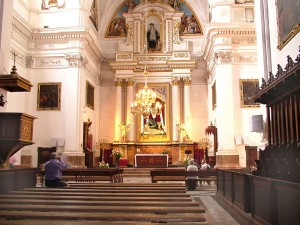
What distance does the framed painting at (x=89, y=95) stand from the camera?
17.7 meters

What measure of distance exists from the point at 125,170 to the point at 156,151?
125 inches

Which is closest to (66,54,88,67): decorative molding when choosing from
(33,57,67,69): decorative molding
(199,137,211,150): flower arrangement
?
(33,57,67,69): decorative molding

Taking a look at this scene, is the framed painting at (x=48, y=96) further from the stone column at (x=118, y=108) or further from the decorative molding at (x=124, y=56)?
the decorative molding at (x=124, y=56)

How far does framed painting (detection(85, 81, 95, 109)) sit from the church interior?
6cm

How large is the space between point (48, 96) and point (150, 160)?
242 inches

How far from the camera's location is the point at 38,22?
16.5m

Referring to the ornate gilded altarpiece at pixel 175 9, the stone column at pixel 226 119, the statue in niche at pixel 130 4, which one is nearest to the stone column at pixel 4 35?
the stone column at pixel 226 119

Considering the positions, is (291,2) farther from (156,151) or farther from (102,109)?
(102,109)

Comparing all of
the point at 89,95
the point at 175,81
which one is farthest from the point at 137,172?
the point at 175,81

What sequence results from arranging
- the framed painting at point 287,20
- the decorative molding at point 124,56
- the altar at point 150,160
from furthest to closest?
the decorative molding at point 124,56, the altar at point 150,160, the framed painting at point 287,20

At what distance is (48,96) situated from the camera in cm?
1605

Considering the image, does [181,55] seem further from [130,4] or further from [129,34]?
[130,4]

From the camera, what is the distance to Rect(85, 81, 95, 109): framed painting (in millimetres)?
17683

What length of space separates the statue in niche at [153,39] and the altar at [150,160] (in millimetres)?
6644
